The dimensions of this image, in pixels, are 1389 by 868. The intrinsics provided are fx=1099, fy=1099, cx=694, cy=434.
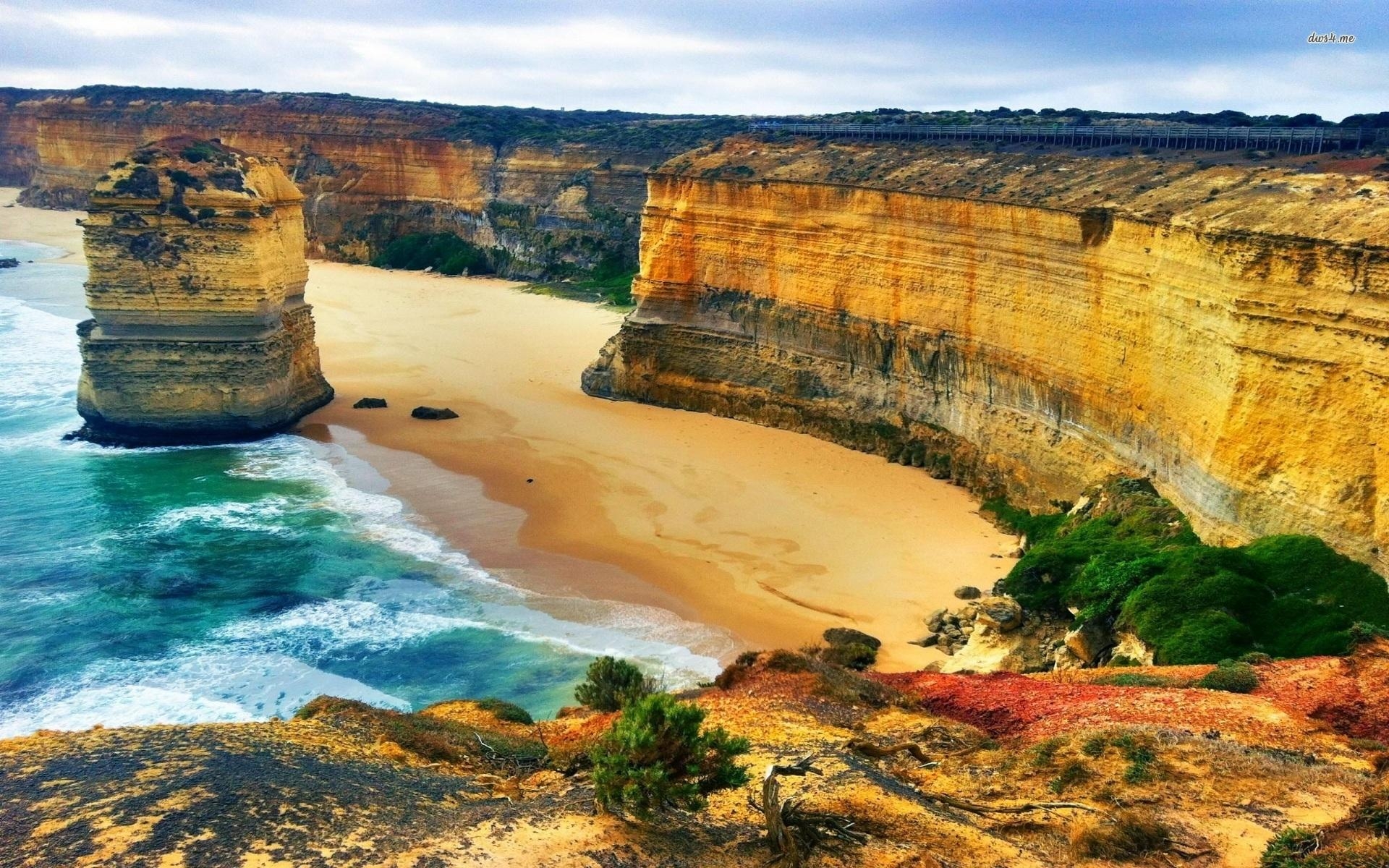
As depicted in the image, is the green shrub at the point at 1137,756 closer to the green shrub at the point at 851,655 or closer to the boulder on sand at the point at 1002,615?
the boulder on sand at the point at 1002,615

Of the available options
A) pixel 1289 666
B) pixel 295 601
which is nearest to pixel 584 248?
pixel 295 601

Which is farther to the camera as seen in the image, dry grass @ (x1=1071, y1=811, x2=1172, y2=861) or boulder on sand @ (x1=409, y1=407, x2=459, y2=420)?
boulder on sand @ (x1=409, y1=407, x2=459, y2=420)

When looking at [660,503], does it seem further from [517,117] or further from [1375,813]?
[517,117]

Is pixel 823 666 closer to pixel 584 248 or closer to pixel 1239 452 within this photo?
pixel 1239 452

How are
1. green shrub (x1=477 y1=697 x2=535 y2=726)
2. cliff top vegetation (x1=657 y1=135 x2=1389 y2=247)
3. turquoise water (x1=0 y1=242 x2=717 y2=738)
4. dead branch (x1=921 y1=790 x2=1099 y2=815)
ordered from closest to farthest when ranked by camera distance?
dead branch (x1=921 y1=790 x2=1099 y2=815), green shrub (x1=477 y1=697 x2=535 y2=726), cliff top vegetation (x1=657 y1=135 x2=1389 y2=247), turquoise water (x1=0 y1=242 x2=717 y2=738)

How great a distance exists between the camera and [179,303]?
104 feet

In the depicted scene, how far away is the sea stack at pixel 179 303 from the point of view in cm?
3123

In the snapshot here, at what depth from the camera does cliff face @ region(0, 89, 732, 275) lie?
63.6m

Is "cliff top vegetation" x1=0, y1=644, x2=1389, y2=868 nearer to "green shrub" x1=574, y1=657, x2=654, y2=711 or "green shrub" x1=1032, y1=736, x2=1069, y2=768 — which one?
"green shrub" x1=1032, y1=736, x2=1069, y2=768

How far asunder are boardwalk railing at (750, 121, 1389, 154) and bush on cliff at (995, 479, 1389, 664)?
13206 mm

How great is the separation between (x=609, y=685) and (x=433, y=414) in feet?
68.0

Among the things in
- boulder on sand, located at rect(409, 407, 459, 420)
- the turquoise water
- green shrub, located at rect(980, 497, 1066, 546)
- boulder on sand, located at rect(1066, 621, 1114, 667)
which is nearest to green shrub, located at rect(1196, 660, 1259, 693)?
boulder on sand, located at rect(1066, 621, 1114, 667)

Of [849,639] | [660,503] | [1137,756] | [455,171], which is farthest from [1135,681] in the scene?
[455,171]

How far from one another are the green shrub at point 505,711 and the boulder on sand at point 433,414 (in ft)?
65.7
